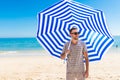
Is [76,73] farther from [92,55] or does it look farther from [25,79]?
[25,79]

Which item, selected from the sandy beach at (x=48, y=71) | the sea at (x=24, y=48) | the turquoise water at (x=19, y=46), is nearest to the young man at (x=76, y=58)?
the sandy beach at (x=48, y=71)

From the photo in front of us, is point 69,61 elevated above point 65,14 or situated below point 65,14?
below

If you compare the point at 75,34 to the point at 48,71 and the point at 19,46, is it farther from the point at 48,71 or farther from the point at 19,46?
the point at 19,46

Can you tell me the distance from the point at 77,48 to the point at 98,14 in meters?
0.83

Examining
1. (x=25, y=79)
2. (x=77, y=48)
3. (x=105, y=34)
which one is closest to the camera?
(x=77, y=48)

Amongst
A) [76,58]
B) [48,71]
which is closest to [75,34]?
[76,58]

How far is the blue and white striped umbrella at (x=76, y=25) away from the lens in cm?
537

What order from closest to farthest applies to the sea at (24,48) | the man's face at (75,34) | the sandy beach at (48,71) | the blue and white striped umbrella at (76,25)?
1. the man's face at (75,34)
2. the blue and white striped umbrella at (76,25)
3. the sandy beach at (48,71)
4. the sea at (24,48)

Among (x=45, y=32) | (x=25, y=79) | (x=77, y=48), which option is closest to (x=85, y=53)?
(x=77, y=48)

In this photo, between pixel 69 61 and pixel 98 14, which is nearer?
pixel 69 61

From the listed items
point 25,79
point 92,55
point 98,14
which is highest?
point 98,14

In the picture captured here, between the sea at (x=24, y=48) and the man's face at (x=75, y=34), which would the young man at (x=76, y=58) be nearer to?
the man's face at (x=75, y=34)

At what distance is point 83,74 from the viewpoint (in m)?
5.03

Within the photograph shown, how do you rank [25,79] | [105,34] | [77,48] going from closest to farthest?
[77,48], [105,34], [25,79]
